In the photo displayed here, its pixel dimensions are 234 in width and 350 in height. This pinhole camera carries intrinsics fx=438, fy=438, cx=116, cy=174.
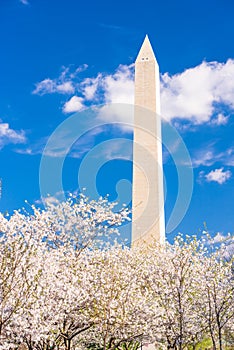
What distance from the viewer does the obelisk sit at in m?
27.0

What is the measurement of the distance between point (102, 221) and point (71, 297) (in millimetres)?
4271

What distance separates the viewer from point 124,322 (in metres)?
12.7

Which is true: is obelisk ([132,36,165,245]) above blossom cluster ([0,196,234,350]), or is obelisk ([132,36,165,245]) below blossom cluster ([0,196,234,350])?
above

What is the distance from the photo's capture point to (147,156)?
93.3ft

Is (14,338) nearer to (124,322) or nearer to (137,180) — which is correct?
(124,322)

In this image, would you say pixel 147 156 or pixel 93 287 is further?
pixel 147 156

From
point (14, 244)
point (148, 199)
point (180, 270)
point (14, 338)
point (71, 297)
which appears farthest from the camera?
point (148, 199)

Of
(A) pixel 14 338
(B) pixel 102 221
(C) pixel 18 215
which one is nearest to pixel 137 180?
(B) pixel 102 221

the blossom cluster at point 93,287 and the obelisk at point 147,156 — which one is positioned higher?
the obelisk at point 147,156

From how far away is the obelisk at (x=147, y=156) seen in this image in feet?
88.7

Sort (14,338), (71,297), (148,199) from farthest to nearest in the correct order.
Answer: (148,199), (71,297), (14,338)

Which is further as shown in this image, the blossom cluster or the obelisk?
the obelisk

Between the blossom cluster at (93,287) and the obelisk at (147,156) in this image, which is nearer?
the blossom cluster at (93,287)

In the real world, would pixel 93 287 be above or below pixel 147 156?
below
